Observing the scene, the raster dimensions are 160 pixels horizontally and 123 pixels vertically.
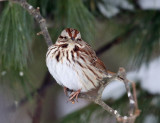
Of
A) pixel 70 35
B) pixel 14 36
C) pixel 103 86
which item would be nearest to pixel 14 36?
pixel 14 36

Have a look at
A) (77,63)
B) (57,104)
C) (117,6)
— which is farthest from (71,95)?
(57,104)

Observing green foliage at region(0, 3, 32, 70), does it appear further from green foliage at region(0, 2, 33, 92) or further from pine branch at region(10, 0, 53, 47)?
pine branch at region(10, 0, 53, 47)

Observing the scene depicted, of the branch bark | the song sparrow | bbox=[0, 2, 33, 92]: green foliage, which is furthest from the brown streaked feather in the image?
bbox=[0, 2, 33, 92]: green foliage

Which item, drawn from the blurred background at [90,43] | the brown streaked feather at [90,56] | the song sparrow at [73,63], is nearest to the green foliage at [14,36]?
the blurred background at [90,43]

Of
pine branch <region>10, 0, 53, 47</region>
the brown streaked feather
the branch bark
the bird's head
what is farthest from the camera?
the brown streaked feather

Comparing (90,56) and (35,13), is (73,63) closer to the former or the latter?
(90,56)
